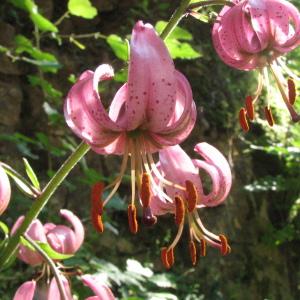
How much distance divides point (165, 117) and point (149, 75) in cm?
9

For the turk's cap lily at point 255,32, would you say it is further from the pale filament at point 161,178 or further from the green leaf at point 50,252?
the green leaf at point 50,252

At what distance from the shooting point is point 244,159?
12.0ft

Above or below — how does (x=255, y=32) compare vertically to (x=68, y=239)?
above

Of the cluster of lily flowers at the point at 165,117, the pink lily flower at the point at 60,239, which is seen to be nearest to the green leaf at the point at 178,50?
the cluster of lily flowers at the point at 165,117

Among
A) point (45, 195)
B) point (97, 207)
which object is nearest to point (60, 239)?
point (45, 195)

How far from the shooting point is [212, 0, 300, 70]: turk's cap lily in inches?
34.0

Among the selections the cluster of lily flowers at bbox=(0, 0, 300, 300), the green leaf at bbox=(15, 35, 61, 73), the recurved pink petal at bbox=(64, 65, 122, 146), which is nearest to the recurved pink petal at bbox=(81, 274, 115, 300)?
the cluster of lily flowers at bbox=(0, 0, 300, 300)

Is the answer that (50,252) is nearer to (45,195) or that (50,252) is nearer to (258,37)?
(45,195)

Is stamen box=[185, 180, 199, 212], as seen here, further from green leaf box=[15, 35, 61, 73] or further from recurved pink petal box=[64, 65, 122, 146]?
green leaf box=[15, 35, 61, 73]

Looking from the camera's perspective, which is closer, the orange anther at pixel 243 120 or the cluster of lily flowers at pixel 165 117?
the cluster of lily flowers at pixel 165 117

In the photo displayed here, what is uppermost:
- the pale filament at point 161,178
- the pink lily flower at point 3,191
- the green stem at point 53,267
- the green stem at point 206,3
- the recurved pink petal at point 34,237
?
the green stem at point 206,3

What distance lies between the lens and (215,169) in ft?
2.96

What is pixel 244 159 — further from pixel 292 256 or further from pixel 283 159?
pixel 292 256

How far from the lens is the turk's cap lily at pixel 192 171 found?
2.82 feet
